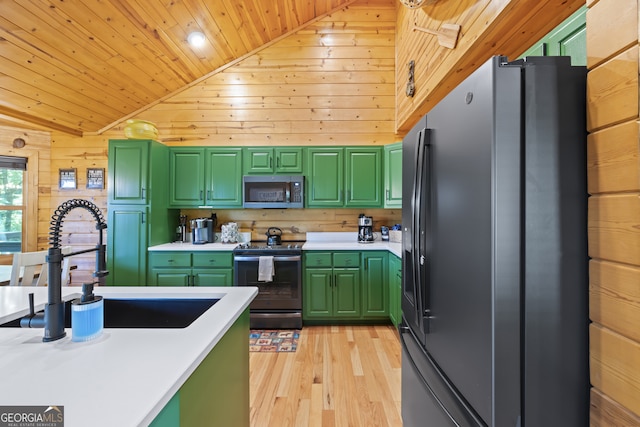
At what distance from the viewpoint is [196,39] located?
322 cm

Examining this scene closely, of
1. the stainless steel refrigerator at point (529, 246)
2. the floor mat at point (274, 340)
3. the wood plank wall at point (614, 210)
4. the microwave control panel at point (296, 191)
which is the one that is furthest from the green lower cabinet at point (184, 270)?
the wood plank wall at point (614, 210)

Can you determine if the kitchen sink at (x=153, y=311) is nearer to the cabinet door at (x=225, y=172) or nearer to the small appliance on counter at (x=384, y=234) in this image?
the cabinet door at (x=225, y=172)

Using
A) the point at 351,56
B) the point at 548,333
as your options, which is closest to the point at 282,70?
the point at 351,56

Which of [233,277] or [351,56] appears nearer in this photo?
[233,277]

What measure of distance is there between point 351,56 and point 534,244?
384cm

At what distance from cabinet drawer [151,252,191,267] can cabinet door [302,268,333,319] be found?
1.36 metres

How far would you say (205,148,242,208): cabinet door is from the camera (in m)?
3.63

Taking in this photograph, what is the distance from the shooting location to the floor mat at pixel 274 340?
2803mm

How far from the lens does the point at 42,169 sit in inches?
151

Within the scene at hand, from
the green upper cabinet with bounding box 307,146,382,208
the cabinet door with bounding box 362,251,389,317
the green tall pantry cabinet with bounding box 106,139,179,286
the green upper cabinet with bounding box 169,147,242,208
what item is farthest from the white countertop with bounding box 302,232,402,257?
the green tall pantry cabinet with bounding box 106,139,179,286

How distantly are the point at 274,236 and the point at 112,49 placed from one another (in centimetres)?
252

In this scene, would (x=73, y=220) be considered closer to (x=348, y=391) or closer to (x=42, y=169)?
(x=42, y=169)

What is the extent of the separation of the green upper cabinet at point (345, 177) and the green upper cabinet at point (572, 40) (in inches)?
98.5

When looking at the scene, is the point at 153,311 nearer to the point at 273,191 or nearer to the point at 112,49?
the point at 273,191
